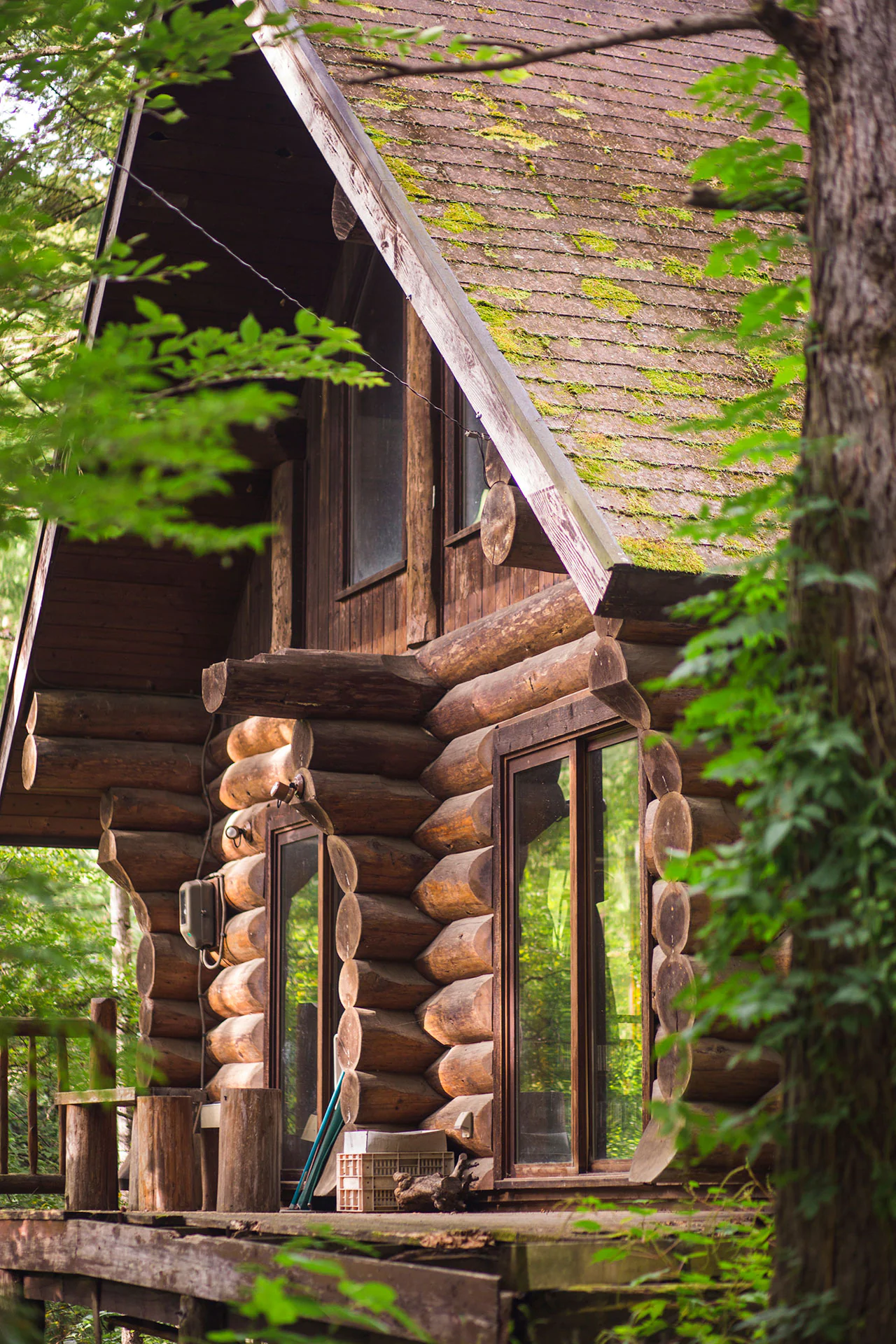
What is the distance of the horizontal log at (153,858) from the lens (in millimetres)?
11586

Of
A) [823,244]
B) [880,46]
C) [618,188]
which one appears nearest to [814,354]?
[823,244]

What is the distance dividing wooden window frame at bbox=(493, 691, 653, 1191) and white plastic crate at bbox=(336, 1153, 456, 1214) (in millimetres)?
489

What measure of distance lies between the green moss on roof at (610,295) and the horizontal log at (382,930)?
347 cm

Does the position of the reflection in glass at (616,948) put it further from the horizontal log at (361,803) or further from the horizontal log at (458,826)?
the horizontal log at (361,803)

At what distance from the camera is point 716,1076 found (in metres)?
5.75

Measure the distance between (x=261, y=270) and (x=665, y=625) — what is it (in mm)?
5733

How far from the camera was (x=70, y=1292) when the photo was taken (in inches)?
286

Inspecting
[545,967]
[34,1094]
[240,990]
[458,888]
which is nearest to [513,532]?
[545,967]

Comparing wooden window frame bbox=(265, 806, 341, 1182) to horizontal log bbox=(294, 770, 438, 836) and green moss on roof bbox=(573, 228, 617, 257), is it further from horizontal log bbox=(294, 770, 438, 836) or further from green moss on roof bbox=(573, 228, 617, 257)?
green moss on roof bbox=(573, 228, 617, 257)

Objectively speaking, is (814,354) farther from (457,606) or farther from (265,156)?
(265,156)

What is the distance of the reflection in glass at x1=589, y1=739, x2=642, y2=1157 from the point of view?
265 inches

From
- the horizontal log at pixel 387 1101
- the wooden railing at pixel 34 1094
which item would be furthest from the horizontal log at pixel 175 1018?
the horizontal log at pixel 387 1101

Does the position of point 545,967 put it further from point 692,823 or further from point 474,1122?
point 692,823

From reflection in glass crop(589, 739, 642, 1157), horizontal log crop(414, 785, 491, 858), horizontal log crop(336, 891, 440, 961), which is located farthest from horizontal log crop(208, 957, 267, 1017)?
reflection in glass crop(589, 739, 642, 1157)
